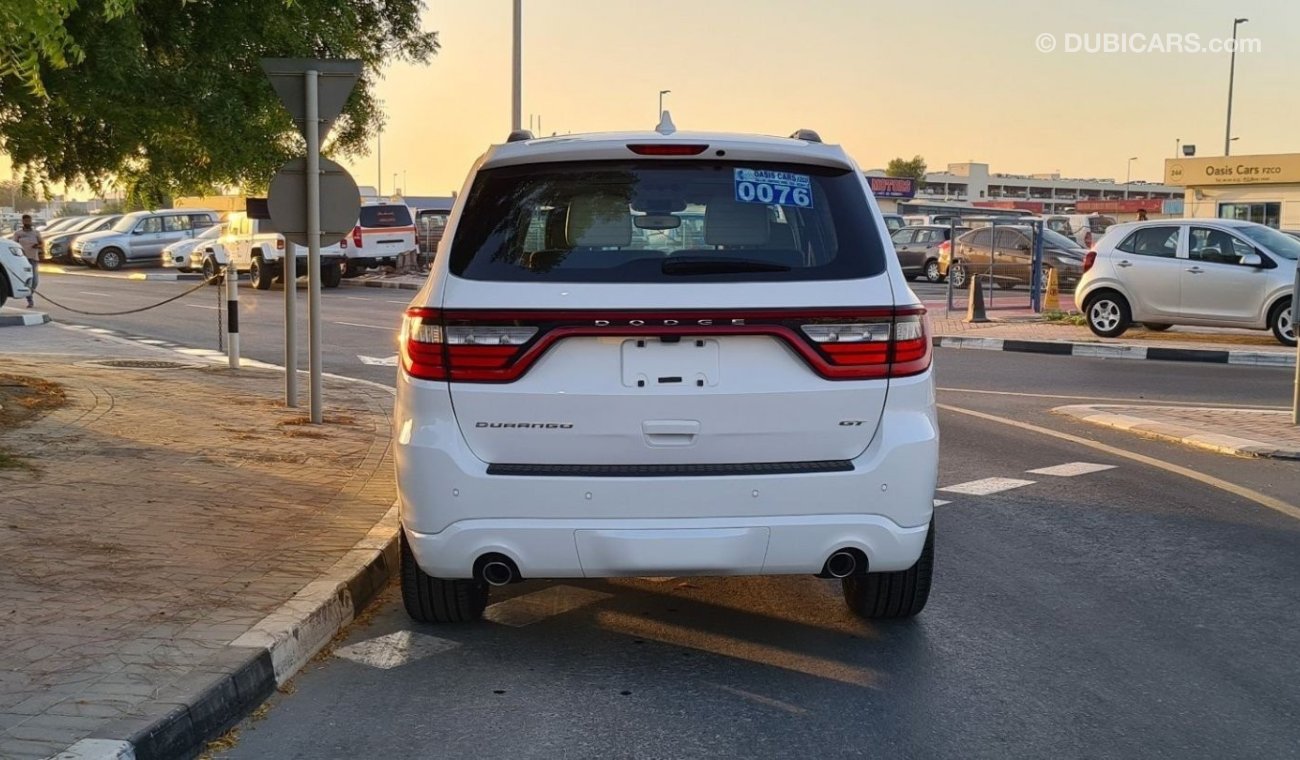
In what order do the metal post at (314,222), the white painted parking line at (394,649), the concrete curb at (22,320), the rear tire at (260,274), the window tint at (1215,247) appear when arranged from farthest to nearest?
the rear tire at (260,274) < the concrete curb at (22,320) < the window tint at (1215,247) < the metal post at (314,222) < the white painted parking line at (394,649)

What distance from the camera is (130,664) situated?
4.43 metres

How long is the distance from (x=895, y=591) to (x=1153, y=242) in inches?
578

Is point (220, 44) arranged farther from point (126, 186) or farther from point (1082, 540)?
point (1082, 540)

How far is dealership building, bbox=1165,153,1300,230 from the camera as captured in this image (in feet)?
168

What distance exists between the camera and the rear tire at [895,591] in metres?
5.16

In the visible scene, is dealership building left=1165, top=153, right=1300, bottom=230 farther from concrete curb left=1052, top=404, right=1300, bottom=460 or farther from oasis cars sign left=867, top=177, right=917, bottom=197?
concrete curb left=1052, top=404, right=1300, bottom=460

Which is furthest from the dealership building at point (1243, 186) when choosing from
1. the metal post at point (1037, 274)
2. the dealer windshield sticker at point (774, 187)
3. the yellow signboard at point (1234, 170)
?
the dealer windshield sticker at point (774, 187)

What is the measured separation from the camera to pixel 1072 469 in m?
8.91

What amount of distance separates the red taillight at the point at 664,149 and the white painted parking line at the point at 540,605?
198 cm

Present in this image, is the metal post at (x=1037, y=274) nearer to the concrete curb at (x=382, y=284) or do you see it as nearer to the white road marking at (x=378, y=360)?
the white road marking at (x=378, y=360)

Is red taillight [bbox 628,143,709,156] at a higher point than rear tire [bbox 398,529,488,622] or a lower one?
higher

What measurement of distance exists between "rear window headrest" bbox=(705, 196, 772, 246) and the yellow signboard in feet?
174

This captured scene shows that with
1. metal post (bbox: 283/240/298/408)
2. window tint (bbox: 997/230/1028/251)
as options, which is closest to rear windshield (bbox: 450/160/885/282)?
metal post (bbox: 283/240/298/408)

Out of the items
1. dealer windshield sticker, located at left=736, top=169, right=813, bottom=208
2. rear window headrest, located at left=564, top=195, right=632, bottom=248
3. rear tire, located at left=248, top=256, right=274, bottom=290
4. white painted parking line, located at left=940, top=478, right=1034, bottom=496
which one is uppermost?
dealer windshield sticker, located at left=736, top=169, right=813, bottom=208
